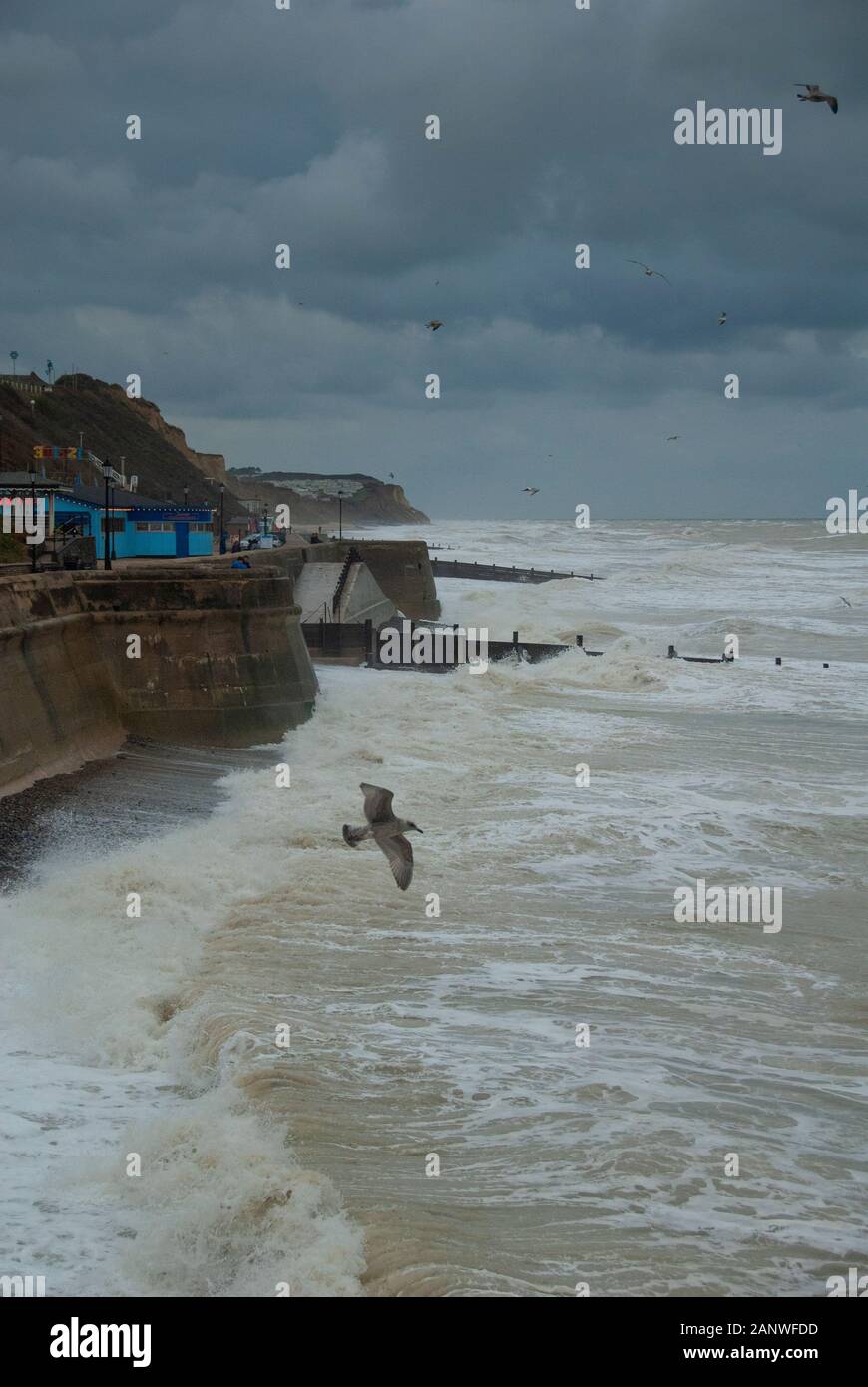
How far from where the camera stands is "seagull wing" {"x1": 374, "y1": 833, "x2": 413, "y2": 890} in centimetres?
1059

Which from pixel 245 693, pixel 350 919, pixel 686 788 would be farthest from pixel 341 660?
pixel 350 919

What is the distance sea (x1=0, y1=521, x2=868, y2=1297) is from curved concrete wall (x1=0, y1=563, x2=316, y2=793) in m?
1.09

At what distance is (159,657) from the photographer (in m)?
22.0

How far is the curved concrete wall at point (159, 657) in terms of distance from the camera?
19234 millimetres

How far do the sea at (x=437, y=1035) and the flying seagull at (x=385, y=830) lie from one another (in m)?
1.16

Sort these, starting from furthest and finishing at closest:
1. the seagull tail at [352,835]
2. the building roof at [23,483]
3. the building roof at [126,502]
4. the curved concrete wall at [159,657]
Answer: the building roof at [126,502], the building roof at [23,483], the curved concrete wall at [159,657], the seagull tail at [352,835]

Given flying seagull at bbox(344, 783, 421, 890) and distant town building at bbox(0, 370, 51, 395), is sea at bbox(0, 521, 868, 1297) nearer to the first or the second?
flying seagull at bbox(344, 783, 421, 890)

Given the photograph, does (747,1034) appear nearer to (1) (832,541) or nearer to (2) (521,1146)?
(2) (521,1146)

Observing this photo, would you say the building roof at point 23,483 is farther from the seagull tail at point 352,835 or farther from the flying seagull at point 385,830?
the seagull tail at point 352,835

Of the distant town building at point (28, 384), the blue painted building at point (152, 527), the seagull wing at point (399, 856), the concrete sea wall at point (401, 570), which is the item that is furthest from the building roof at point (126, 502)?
the distant town building at point (28, 384)

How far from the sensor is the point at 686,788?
65.0 feet

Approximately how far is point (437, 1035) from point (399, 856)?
1581 mm

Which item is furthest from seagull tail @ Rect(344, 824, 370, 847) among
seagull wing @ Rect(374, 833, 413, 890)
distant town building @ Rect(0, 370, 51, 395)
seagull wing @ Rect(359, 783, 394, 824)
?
distant town building @ Rect(0, 370, 51, 395)

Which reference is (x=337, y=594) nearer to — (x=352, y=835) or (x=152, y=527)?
(x=152, y=527)
